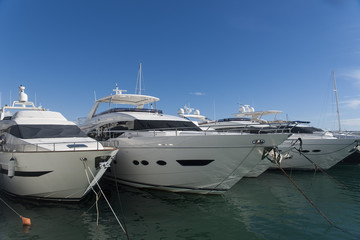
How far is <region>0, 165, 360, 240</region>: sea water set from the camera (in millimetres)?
5883

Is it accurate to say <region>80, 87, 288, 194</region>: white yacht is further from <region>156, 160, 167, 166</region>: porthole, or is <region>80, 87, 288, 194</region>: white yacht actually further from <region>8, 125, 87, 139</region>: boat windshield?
<region>8, 125, 87, 139</region>: boat windshield

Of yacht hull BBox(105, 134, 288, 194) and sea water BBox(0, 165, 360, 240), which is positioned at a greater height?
yacht hull BBox(105, 134, 288, 194)

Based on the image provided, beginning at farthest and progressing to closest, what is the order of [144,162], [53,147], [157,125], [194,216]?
1. [157,125]
2. [144,162]
3. [53,147]
4. [194,216]

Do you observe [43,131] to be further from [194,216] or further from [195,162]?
[194,216]

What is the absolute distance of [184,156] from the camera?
8383 mm

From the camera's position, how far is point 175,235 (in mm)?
5848

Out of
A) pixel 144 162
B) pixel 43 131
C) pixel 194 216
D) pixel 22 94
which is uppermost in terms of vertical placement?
pixel 22 94

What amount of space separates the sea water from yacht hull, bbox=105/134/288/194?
0.48 meters

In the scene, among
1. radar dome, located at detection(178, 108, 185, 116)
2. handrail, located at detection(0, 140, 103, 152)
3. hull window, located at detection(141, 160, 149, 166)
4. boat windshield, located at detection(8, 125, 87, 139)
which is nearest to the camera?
handrail, located at detection(0, 140, 103, 152)

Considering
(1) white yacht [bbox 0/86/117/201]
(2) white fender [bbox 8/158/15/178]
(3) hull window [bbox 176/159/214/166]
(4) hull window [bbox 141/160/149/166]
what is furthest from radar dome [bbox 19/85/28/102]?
(3) hull window [bbox 176/159/214/166]

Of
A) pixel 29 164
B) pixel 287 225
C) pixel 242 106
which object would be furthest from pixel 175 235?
pixel 242 106

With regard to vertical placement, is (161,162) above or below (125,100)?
below

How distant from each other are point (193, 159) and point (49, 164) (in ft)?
14.3

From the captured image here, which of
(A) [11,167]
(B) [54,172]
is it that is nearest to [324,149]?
(B) [54,172]
